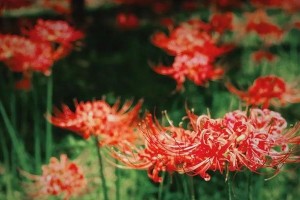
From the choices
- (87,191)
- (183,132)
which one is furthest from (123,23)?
(183,132)

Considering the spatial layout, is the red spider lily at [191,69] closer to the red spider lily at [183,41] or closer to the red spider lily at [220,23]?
the red spider lily at [183,41]

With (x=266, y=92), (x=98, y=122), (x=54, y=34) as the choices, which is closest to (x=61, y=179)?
(x=98, y=122)

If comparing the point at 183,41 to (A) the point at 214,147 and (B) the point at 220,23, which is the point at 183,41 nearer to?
(B) the point at 220,23

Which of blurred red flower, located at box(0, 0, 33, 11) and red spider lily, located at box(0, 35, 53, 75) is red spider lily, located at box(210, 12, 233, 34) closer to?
blurred red flower, located at box(0, 0, 33, 11)

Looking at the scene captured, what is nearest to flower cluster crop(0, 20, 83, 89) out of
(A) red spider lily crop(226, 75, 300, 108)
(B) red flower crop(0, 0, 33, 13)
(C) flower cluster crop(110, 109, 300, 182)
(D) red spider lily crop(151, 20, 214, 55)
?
(D) red spider lily crop(151, 20, 214, 55)

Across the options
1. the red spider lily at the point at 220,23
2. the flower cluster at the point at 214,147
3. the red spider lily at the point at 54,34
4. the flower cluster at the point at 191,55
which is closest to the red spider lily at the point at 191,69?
the flower cluster at the point at 191,55
